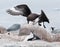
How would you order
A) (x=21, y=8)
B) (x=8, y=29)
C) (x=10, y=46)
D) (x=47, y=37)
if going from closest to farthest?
1. (x=10, y=46)
2. (x=47, y=37)
3. (x=21, y=8)
4. (x=8, y=29)

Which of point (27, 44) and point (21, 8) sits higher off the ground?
point (21, 8)

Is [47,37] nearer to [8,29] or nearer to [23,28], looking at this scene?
[23,28]

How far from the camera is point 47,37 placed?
745 cm

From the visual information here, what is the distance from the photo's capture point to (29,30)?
27.7 ft

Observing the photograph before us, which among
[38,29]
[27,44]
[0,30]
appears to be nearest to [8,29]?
[0,30]

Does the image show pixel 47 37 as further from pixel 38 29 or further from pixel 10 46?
pixel 10 46

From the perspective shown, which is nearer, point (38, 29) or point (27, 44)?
point (27, 44)

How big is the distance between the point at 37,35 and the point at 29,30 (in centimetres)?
82

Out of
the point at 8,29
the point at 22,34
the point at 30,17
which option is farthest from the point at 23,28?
the point at 8,29

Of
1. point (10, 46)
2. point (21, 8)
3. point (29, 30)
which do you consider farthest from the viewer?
point (21, 8)

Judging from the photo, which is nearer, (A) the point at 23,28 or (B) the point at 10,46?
A: (B) the point at 10,46

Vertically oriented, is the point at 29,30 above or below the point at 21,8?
below

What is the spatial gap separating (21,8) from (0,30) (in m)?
0.99

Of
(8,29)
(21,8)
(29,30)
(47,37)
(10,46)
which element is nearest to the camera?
(10,46)
